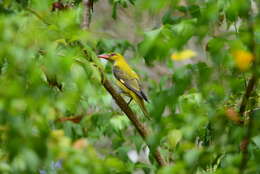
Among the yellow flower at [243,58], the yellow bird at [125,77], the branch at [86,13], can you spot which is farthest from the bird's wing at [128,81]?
the yellow flower at [243,58]

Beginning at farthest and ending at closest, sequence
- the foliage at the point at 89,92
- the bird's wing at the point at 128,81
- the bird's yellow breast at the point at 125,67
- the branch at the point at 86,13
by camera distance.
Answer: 1. the bird's yellow breast at the point at 125,67
2. the bird's wing at the point at 128,81
3. the branch at the point at 86,13
4. the foliage at the point at 89,92

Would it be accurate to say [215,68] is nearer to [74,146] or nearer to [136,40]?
[74,146]

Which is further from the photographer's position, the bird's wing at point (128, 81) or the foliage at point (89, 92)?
the bird's wing at point (128, 81)

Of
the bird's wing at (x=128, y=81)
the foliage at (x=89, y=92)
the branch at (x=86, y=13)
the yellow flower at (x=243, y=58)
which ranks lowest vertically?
the bird's wing at (x=128, y=81)

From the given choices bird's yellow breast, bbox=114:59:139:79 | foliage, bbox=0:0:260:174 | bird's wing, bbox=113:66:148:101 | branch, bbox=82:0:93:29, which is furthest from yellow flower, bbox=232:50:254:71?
bird's yellow breast, bbox=114:59:139:79

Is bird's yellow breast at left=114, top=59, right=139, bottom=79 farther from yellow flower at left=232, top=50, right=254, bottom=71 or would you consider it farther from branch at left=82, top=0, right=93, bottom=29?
yellow flower at left=232, top=50, right=254, bottom=71

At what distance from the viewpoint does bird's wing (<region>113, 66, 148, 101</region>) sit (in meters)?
5.46

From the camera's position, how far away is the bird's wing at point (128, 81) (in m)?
5.46

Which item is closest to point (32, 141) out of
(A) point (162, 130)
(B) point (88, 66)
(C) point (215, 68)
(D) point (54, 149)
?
(D) point (54, 149)

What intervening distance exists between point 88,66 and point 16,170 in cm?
77

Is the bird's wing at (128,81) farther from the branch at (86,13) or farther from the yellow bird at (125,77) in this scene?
the branch at (86,13)

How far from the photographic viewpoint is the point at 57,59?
6.26 feet

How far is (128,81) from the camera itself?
584cm

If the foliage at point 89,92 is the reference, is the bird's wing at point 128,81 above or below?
below
